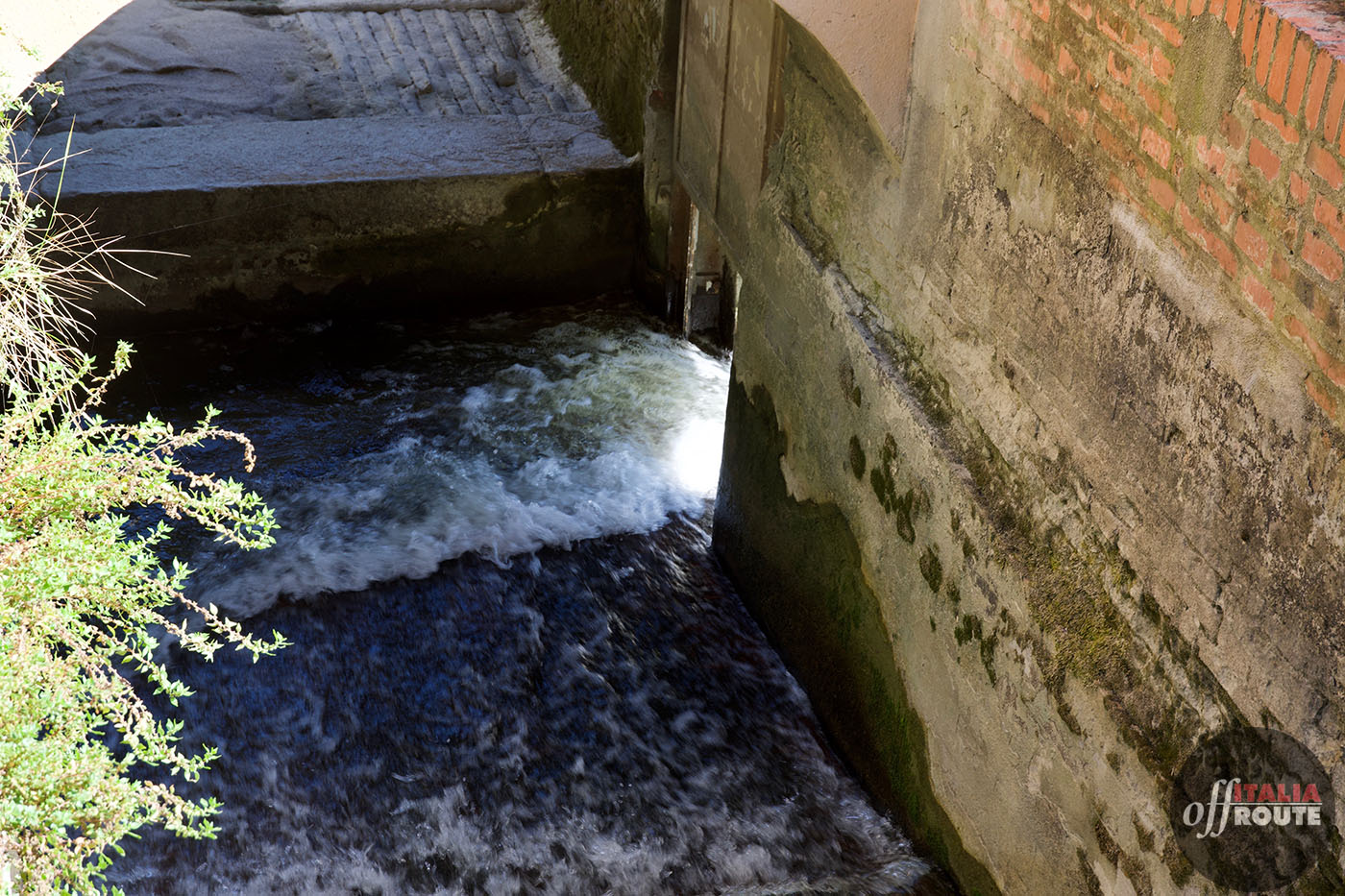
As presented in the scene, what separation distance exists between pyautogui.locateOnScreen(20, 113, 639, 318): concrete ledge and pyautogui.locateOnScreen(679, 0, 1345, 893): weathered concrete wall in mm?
2950

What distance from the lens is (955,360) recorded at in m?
3.56

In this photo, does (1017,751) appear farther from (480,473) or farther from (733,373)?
(480,473)

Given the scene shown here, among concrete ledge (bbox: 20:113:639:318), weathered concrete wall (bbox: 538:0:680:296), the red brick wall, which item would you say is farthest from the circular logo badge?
concrete ledge (bbox: 20:113:639:318)

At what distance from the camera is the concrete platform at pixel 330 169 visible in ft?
22.9

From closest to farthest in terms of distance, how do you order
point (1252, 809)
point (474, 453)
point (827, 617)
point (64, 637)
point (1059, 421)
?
point (1252, 809) → point (64, 637) → point (1059, 421) → point (827, 617) → point (474, 453)

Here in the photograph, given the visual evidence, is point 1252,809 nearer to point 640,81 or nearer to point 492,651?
point 492,651

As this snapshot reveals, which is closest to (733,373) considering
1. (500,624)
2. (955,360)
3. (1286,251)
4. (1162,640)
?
(500,624)

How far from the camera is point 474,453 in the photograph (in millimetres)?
6516

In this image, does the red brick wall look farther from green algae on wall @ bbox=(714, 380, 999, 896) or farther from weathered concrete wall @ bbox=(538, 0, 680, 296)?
weathered concrete wall @ bbox=(538, 0, 680, 296)

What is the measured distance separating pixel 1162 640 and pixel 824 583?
Answer: 1959mm

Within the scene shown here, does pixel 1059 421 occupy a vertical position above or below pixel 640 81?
above

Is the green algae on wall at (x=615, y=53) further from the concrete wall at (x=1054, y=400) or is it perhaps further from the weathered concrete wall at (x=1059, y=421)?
the weathered concrete wall at (x=1059, y=421)

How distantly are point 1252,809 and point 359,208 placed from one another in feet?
19.6

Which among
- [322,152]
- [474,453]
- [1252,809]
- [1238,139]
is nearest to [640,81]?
[322,152]
